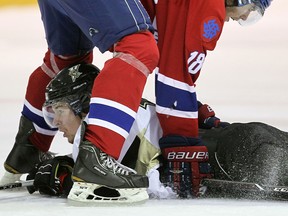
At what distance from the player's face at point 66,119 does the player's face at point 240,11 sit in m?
0.52

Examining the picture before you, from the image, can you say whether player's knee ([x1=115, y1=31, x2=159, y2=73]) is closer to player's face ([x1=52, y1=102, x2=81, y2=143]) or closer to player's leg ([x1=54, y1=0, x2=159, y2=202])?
player's leg ([x1=54, y1=0, x2=159, y2=202])

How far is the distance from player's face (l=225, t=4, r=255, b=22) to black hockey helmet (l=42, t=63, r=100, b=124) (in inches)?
16.2

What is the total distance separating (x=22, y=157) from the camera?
7.82 feet

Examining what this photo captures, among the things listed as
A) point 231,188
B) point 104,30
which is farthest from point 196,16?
point 231,188

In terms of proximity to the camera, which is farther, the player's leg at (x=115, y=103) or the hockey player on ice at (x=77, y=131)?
the hockey player on ice at (x=77, y=131)

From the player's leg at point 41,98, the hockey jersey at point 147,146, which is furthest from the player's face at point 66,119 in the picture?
the player's leg at point 41,98

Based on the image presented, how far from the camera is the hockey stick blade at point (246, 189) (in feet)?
6.36

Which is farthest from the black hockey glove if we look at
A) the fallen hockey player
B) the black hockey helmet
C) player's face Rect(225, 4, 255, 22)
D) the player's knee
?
player's face Rect(225, 4, 255, 22)

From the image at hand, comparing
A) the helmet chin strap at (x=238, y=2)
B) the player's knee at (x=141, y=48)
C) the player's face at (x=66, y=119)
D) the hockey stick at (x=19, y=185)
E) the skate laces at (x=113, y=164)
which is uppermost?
the helmet chin strap at (x=238, y=2)

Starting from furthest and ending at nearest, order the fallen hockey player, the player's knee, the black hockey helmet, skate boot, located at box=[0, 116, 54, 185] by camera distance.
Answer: skate boot, located at box=[0, 116, 54, 185]
the black hockey helmet
the fallen hockey player
the player's knee

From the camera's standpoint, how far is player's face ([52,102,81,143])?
2150 millimetres

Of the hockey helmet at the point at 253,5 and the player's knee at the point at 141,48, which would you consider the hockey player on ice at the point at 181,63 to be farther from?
the player's knee at the point at 141,48

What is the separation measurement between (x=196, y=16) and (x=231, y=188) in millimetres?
448

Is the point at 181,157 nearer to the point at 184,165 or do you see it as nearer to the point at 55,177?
the point at 184,165
